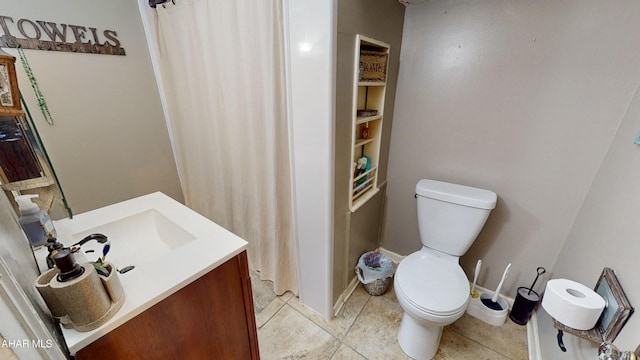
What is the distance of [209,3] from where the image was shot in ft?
4.29

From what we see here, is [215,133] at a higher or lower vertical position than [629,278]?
higher

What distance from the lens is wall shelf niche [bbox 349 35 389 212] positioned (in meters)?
1.23

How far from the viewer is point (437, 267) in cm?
138

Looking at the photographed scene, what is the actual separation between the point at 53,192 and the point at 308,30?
3.58ft

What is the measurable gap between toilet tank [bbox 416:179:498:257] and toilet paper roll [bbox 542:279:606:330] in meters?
0.53

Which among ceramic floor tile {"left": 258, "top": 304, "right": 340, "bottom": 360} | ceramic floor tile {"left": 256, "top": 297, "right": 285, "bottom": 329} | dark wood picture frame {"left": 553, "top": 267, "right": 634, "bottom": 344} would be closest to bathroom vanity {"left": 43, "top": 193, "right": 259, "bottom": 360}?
ceramic floor tile {"left": 258, "top": 304, "right": 340, "bottom": 360}

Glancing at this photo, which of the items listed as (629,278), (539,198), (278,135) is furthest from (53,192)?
(539,198)

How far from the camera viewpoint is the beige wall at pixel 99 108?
4.48 ft

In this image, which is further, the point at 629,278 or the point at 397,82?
the point at 397,82

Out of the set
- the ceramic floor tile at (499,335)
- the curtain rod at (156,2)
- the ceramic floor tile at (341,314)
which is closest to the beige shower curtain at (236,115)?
the curtain rod at (156,2)

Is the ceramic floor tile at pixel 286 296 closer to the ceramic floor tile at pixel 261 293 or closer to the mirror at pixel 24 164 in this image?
the ceramic floor tile at pixel 261 293

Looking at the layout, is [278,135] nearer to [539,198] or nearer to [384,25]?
[384,25]

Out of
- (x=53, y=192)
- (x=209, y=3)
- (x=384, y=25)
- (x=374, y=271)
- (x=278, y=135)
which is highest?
(x=209, y=3)

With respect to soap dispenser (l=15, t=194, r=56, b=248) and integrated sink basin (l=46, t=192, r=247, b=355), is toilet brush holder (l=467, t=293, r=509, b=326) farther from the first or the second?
soap dispenser (l=15, t=194, r=56, b=248)
